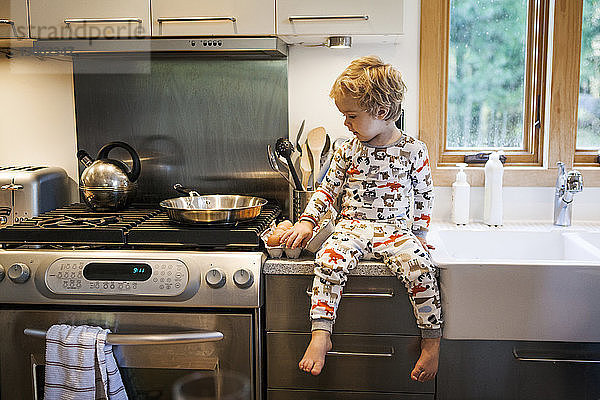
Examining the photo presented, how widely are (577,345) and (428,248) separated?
487mm

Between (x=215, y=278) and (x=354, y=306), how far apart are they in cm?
39

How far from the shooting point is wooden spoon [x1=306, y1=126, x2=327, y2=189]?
7.37 feet

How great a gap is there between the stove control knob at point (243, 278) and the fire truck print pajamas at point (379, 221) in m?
0.19

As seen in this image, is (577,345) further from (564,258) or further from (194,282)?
(194,282)

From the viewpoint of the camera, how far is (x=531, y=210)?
2354mm

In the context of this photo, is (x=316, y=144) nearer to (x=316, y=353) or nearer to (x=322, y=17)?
(x=322, y=17)

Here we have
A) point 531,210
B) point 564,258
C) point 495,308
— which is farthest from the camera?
point 531,210

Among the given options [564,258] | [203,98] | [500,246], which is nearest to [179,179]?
[203,98]

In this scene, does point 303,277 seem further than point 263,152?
No

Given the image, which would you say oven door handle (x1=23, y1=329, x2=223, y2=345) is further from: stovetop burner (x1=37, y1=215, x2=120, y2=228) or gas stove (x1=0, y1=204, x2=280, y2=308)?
stovetop burner (x1=37, y1=215, x2=120, y2=228)

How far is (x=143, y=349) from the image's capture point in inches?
72.3

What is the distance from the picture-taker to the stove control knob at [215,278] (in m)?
1.79

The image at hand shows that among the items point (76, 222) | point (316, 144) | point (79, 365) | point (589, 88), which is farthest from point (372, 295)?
point (589, 88)

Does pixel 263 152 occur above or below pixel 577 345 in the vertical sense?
above
